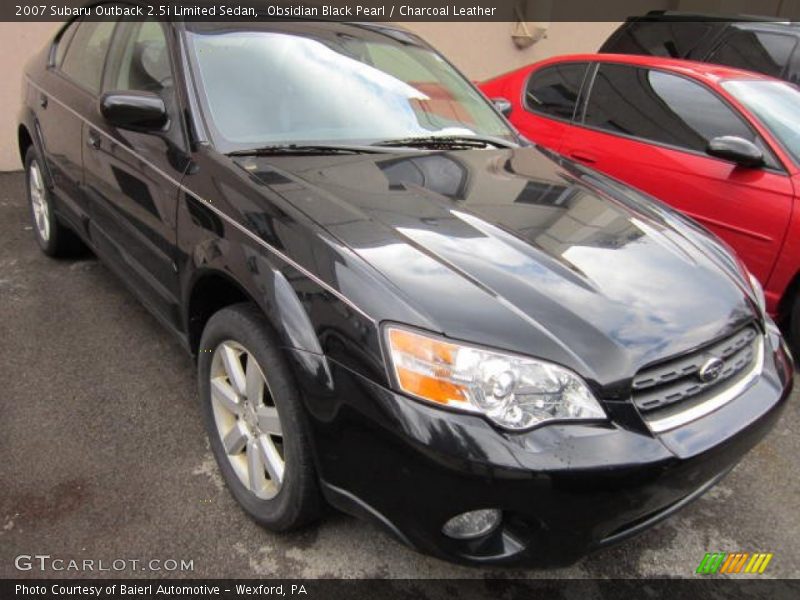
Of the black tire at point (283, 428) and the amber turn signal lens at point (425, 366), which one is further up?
the amber turn signal lens at point (425, 366)

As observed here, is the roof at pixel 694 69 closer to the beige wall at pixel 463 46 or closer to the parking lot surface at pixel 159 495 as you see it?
the parking lot surface at pixel 159 495

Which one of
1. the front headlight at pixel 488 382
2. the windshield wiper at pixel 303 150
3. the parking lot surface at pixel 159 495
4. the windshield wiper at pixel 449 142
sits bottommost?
the parking lot surface at pixel 159 495

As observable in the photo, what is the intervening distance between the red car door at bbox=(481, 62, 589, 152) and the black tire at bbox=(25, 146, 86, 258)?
311 cm

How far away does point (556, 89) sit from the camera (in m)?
4.59

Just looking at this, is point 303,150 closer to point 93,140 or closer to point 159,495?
point 93,140

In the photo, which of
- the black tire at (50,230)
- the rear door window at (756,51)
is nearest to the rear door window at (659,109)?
the rear door window at (756,51)

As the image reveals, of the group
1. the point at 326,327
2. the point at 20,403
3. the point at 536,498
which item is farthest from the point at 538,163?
the point at 20,403

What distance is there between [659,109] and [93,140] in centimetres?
327

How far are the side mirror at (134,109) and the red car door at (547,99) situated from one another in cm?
279

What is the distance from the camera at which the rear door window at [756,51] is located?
17.4 feet

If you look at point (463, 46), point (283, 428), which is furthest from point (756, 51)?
point (283, 428)

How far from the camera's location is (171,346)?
316cm

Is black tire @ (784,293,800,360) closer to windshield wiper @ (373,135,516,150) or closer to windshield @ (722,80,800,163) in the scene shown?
windshield @ (722,80,800,163)

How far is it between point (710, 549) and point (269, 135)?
7.01 feet
